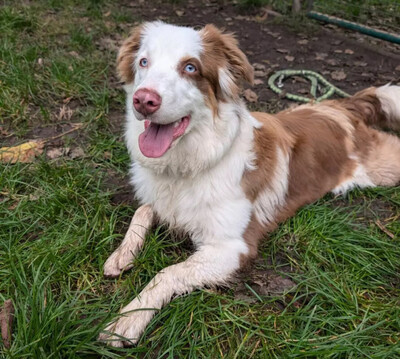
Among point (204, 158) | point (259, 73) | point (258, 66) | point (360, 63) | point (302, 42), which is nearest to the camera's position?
point (204, 158)

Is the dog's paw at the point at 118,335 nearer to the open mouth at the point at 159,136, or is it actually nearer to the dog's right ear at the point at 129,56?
the open mouth at the point at 159,136

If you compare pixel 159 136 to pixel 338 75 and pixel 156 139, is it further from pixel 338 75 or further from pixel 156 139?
pixel 338 75

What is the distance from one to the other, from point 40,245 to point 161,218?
3.05ft

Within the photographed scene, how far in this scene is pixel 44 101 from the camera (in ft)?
14.6

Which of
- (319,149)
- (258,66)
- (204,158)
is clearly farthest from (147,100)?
(258,66)

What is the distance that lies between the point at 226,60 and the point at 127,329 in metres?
1.98

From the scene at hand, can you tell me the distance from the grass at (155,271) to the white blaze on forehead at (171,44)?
1.35m

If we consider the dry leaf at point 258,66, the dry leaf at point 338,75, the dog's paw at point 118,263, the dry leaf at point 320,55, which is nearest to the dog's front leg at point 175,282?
the dog's paw at point 118,263

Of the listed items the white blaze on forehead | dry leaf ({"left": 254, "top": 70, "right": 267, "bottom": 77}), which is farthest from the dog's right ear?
dry leaf ({"left": 254, "top": 70, "right": 267, "bottom": 77})

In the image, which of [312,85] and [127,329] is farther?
[312,85]

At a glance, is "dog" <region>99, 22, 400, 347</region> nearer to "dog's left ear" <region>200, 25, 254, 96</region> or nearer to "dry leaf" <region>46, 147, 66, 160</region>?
"dog's left ear" <region>200, 25, 254, 96</region>

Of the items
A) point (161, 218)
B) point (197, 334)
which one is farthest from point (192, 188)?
point (197, 334)

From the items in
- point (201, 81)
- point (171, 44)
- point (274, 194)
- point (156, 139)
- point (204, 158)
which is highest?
point (171, 44)

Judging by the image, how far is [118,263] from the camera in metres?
2.69
